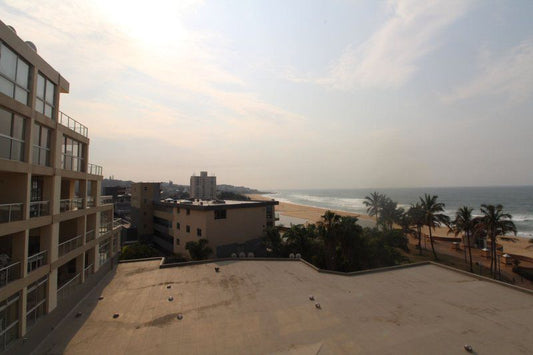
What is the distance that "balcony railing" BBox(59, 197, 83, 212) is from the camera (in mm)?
16391

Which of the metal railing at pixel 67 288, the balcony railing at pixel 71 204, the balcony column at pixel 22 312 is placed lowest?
the metal railing at pixel 67 288

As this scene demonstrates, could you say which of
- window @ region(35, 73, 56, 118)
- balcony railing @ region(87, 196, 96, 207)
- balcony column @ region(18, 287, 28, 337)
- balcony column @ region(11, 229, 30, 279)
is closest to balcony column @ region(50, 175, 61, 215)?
balcony column @ region(11, 229, 30, 279)

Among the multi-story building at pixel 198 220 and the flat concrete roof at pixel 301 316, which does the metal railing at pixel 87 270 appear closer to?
the flat concrete roof at pixel 301 316

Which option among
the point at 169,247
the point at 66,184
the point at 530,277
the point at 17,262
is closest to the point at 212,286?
the point at 17,262

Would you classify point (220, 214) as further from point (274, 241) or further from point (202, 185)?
point (202, 185)

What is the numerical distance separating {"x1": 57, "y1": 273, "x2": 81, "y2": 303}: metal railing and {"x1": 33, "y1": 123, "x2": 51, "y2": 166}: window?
6.93 m

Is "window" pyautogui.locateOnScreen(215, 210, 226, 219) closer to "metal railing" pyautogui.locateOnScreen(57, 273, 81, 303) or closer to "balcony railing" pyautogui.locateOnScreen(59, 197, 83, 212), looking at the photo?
"balcony railing" pyautogui.locateOnScreen(59, 197, 83, 212)

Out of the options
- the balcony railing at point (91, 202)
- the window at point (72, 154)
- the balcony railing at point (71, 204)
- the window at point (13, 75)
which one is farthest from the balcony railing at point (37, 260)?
the balcony railing at point (91, 202)

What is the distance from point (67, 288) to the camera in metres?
15.7

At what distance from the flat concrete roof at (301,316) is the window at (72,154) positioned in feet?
28.1

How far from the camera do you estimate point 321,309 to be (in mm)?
14938

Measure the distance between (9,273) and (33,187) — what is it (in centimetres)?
622

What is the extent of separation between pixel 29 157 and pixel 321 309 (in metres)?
15.8

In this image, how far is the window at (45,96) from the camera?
501 inches
